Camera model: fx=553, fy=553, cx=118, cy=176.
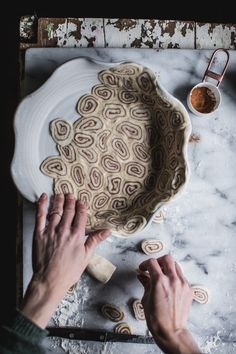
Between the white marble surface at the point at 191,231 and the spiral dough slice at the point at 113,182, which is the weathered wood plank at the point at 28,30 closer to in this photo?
the white marble surface at the point at 191,231

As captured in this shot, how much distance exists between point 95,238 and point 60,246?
0.07 m

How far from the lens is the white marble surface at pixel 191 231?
1.10 meters

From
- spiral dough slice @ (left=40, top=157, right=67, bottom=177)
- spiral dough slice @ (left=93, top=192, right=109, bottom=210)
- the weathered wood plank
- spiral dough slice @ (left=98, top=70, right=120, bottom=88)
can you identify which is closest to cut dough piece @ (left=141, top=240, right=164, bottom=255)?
spiral dough slice @ (left=93, top=192, right=109, bottom=210)

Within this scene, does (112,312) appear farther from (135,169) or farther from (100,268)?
(135,169)

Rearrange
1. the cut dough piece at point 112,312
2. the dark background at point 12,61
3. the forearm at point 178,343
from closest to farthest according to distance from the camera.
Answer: the forearm at point 178,343
the cut dough piece at point 112,312
the dark background at point 12,61

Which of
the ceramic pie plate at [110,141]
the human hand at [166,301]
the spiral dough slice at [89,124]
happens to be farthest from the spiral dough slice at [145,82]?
the human hand at [166,301]

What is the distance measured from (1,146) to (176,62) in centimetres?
58

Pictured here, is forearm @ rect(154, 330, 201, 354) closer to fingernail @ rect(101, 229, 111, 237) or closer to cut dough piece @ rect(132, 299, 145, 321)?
cut dough piece @ rect(132, 299, 145, 321)

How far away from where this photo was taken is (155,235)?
1.11m

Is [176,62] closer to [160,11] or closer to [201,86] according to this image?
[201,86]

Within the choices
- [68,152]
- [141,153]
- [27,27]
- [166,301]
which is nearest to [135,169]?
[141,153]

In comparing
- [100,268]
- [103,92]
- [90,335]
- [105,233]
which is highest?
[103,92]

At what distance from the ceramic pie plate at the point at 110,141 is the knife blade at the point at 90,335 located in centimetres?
22

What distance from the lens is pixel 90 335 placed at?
3.65 feet
